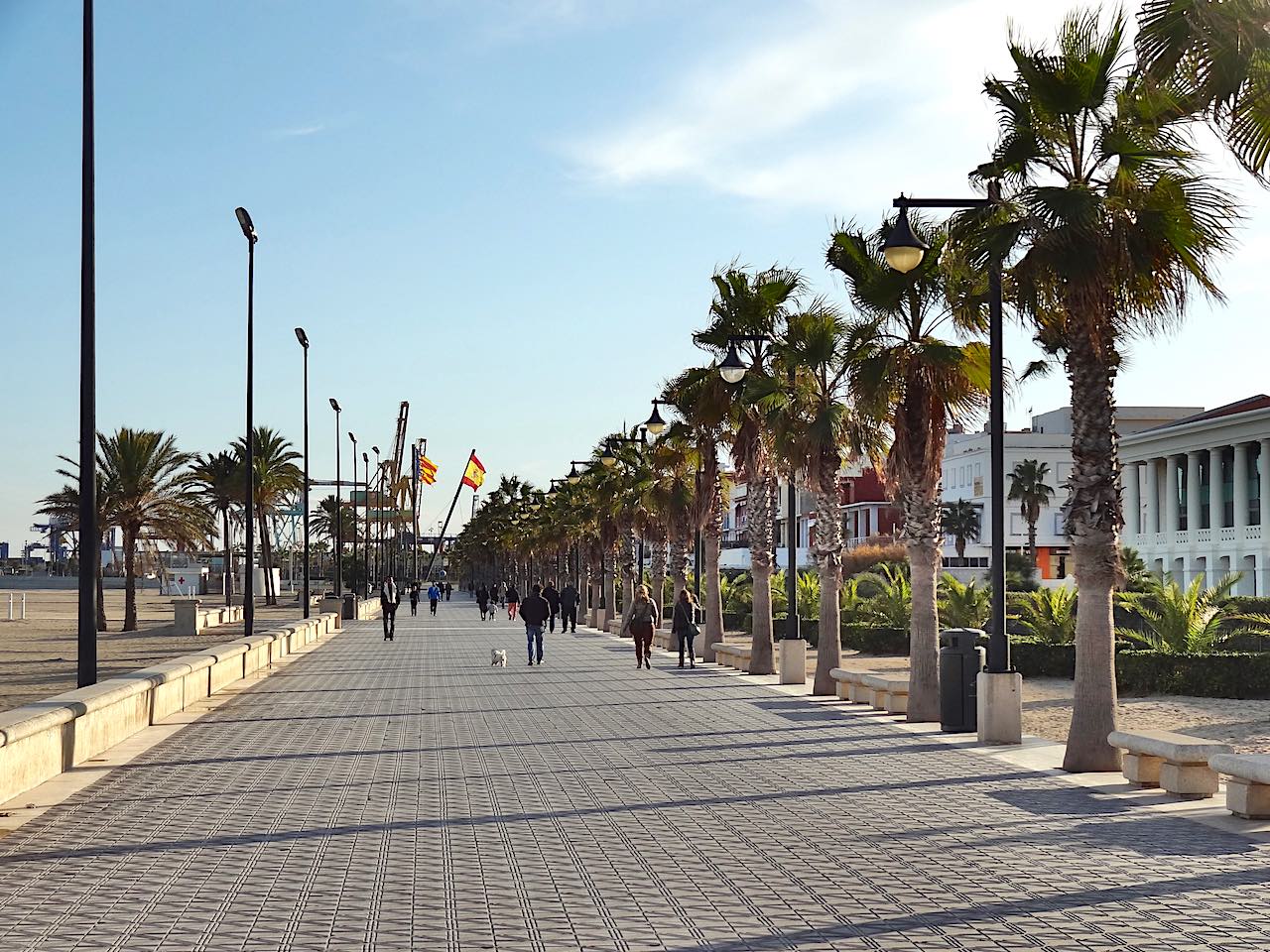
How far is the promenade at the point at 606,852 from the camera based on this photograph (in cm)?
755

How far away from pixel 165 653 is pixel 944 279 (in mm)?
22378

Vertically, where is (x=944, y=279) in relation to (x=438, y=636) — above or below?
above

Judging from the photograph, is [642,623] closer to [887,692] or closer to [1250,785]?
[887,692]

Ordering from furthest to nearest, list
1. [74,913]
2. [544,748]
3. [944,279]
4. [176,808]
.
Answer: [944,279]
[544,748]
[176,808]
[74,913]

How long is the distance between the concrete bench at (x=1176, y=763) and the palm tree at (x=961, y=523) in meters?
86.4

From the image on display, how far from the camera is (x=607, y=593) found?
62.4 meters

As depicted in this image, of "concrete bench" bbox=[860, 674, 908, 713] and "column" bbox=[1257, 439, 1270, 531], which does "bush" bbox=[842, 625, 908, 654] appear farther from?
"column" bbox=[1257, 439, 1270, 531]

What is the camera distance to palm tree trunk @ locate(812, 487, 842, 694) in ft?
81.1

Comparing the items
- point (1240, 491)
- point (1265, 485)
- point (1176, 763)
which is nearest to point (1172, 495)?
point (1240, 491)

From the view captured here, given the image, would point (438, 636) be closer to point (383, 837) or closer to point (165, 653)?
point (165, 653)

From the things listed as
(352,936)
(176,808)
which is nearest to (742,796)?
(176,808)

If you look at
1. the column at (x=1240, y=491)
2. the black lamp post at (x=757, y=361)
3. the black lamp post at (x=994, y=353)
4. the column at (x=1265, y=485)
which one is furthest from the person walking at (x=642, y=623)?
the column at (x=1240, y=491)

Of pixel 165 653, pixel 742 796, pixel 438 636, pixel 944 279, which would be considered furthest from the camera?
pixel 438 636

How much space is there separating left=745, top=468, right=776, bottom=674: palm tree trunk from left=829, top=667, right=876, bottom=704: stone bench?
6.10m
